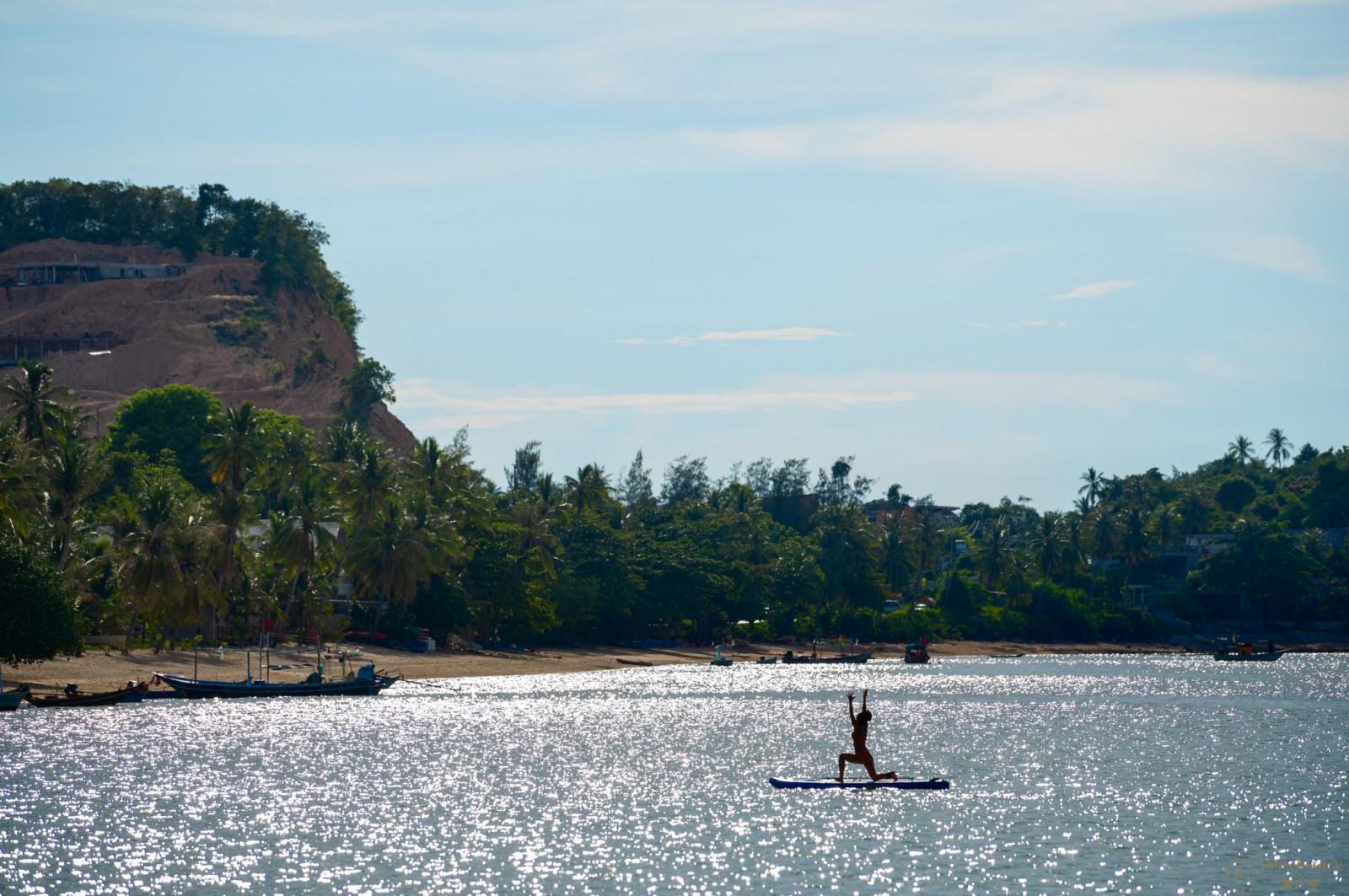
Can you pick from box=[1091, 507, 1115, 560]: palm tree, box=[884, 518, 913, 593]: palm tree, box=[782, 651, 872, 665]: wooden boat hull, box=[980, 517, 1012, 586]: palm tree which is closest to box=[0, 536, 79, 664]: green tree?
box=[782, 651, 872, 665]: wooden boat hull

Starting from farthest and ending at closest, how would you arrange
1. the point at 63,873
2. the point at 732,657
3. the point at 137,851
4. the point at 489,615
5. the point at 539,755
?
1. the point at 732,657
2. the point at 489,615
3. the point at 539,755
4. the point at 137,851
5. the point at 63,873

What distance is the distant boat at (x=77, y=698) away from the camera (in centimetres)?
6731

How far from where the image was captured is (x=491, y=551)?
109750mm

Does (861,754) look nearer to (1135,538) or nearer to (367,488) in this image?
(367,488)

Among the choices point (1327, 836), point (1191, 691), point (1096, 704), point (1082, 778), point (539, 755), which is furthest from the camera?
point (1191, 691)

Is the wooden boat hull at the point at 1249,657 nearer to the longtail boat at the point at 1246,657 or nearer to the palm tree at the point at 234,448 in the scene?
the longtail boat at the point at 1246,657

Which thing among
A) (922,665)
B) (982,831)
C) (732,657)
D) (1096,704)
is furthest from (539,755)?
(922,665)

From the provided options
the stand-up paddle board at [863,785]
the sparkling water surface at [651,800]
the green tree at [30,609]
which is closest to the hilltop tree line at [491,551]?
the green tree at [30,609]

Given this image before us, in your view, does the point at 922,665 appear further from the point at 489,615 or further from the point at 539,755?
the point at 539,755

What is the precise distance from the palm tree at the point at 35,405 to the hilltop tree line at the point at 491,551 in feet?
0.50

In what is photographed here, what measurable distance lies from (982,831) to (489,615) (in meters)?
75.6

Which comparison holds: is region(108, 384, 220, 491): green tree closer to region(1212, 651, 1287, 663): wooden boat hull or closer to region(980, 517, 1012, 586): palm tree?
region(980, 517, 1012, 586): palm tree

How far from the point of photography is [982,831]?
3759 cm

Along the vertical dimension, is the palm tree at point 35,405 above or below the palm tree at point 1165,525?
above
